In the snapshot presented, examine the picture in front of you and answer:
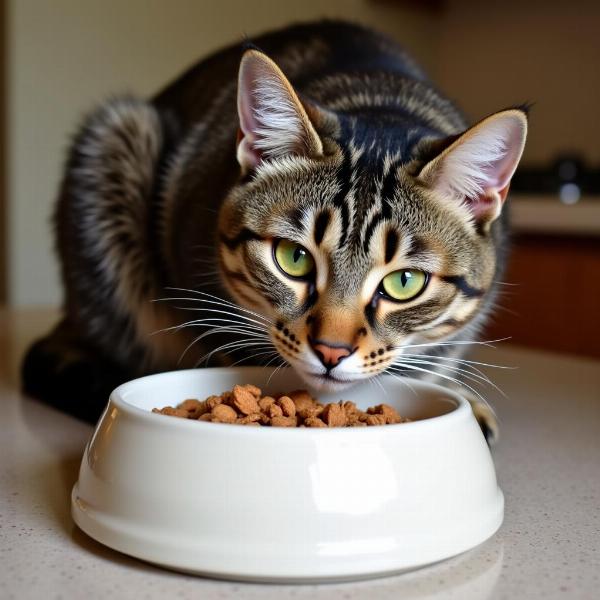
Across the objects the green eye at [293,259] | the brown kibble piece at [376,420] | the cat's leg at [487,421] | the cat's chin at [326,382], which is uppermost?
the green eye at [293,259]

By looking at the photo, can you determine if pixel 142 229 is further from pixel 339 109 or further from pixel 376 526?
pixel 376 526

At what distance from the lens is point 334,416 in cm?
73

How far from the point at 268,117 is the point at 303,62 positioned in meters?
0.51

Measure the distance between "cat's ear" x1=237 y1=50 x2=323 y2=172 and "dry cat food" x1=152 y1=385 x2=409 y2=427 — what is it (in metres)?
0.34

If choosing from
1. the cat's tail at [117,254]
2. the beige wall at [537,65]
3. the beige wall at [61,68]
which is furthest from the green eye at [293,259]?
the beige wall at [537,65]

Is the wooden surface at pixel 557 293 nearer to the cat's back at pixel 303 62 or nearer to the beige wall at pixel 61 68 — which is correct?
the cat's back at pixel 303 62

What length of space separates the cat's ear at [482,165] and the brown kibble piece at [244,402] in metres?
0.34

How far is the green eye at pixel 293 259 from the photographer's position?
0.93 meters

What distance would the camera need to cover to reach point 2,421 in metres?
1.03

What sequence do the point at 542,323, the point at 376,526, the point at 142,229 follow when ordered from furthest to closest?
1. the point at 542,323
2. the point at 142,229
3. the point at 376,526

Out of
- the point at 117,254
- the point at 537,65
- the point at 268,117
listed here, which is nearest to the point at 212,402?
the point at 268,117

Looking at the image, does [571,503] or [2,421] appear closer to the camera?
[571,503]

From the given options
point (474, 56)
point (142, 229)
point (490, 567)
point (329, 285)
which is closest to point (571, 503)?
point (490, 567)

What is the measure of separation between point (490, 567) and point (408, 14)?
3008 millimetres
